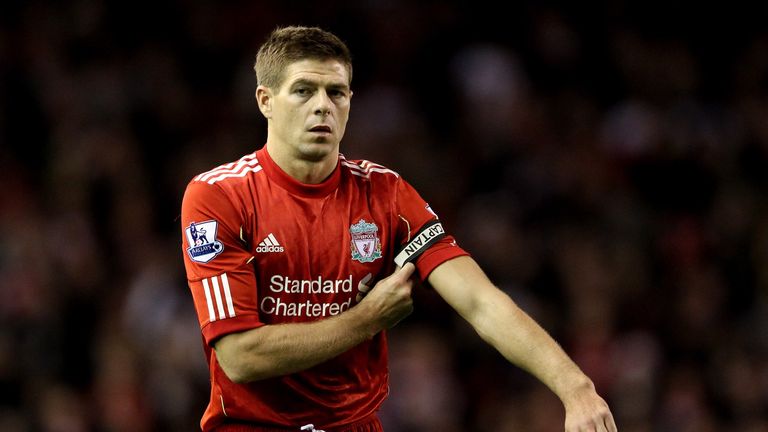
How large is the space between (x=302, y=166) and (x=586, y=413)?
153 cm

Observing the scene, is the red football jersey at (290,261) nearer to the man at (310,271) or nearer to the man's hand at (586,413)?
the man at (310,271)

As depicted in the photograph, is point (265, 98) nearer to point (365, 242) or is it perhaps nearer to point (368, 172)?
point (368, 172)

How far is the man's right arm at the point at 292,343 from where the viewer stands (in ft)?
15.5

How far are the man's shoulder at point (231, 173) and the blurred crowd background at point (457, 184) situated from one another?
13.5ft

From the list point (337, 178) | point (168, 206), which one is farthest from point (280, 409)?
point (168, 206)

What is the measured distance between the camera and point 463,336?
32.6 feet

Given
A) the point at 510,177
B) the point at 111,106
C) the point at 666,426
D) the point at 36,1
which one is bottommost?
the point at 666,426

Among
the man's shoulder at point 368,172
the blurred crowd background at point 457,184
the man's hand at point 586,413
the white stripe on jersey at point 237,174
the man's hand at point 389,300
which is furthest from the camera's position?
the blurred crowd background at point 457,184

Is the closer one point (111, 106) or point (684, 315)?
point (684, 315)

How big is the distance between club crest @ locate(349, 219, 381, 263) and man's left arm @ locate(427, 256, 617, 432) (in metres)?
0.25

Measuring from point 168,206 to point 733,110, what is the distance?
18.3ft

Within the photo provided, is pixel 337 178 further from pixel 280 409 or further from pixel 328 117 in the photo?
pixel 280 409

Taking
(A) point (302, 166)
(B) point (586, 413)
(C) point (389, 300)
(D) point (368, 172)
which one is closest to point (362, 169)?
(D) point (368, 172)

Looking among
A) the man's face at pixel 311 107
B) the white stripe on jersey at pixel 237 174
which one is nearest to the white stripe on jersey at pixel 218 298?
the white stripe on jersey at pixel 237 174
